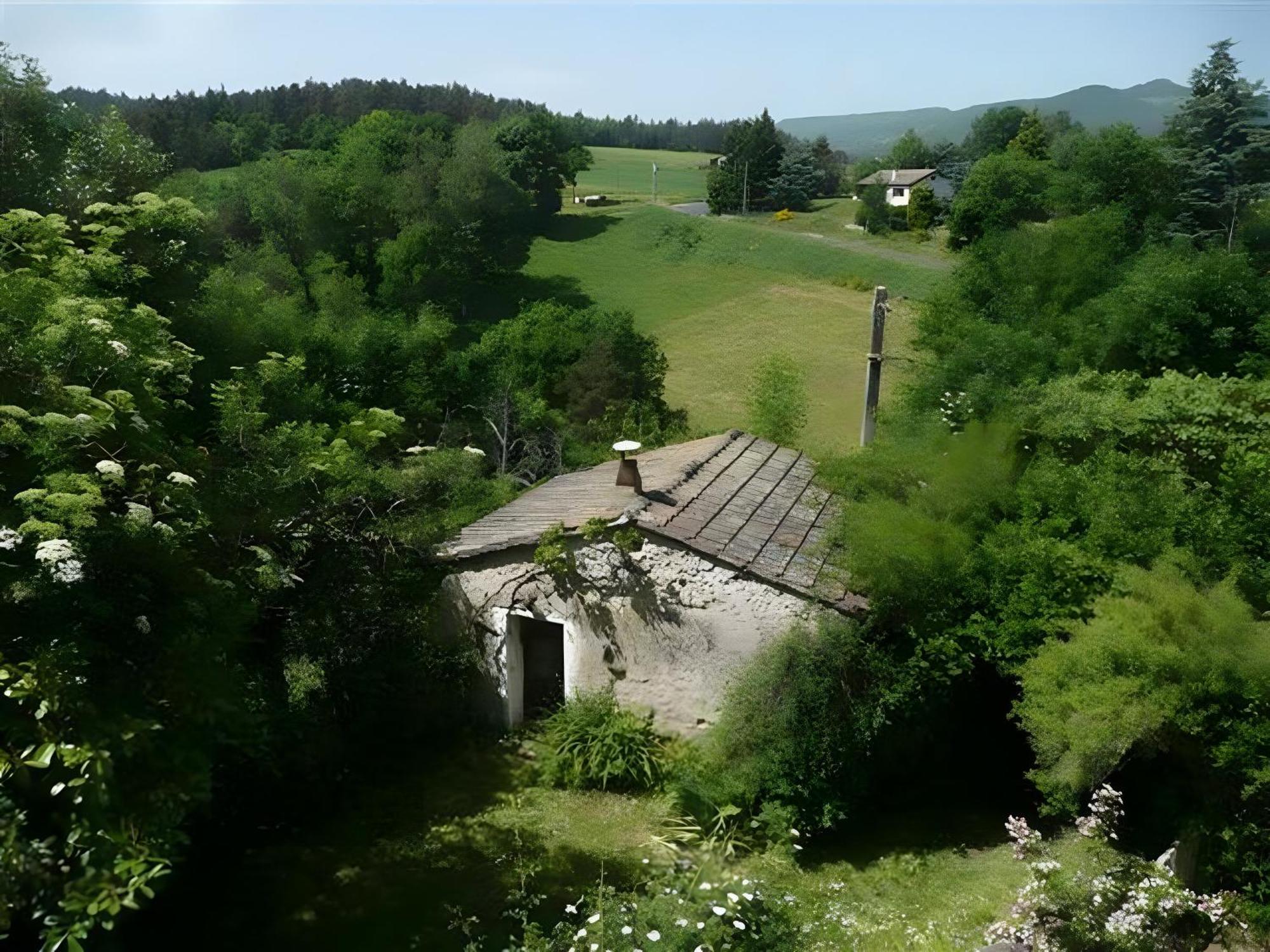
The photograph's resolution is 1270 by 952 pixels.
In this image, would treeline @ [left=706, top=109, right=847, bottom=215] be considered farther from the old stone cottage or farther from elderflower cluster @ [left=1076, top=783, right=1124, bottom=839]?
elderflower cluster @ [left=1076, top=783, right=1124, bottom=839]

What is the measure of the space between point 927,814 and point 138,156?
1730 centimetres

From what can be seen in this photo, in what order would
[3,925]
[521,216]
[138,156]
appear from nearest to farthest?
[3,925], [138,156], [521,216]

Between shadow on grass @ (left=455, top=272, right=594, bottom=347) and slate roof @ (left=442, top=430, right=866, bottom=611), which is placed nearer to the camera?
slate roof @ (left=442, top=430, right=866, bottom=611)

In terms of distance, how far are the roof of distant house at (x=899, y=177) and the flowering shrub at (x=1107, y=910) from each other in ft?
175

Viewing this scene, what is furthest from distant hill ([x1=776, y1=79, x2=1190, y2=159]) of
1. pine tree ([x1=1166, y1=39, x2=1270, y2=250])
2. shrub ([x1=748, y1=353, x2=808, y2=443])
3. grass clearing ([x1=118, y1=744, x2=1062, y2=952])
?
grass clearing ([x1=118, y1=744, x2=1062, y2=952])

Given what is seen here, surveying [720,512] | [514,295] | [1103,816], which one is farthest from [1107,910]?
[514,295]

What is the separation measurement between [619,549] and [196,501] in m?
4.45

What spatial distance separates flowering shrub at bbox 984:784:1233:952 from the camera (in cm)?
771

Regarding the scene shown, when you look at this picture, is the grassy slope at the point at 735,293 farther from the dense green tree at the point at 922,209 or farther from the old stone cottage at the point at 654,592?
the old stone cottage at the point at 654,592

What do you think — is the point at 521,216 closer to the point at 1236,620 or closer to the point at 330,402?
the point at 330,402

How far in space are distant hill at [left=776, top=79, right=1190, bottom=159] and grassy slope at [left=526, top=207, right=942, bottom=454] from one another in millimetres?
9489

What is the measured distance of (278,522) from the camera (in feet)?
34.5

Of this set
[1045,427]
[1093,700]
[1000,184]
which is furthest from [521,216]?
[1093,700]

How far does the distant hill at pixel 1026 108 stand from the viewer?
28016mm
